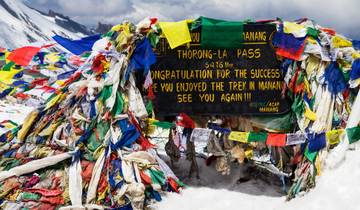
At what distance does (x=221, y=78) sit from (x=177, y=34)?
1.02 metres

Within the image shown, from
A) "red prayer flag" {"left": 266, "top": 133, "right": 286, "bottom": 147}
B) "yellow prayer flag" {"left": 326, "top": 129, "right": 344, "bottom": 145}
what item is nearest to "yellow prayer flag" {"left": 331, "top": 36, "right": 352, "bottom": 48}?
"yellow prayer flag" {"left": 326, "top": 129, "right": 344, "bottom": 145}

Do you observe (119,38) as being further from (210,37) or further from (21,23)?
(21,23)

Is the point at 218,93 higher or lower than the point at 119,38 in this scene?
lower

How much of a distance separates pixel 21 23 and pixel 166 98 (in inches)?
5813

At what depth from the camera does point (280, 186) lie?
8.58 m

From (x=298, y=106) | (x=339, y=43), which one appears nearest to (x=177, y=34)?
(x=298, y=106)

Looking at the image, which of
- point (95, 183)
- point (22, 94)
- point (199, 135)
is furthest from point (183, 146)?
point (22, 94)

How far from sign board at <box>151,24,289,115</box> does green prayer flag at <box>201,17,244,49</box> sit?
86 millimetres

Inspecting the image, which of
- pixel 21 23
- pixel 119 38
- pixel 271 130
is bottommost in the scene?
pixel 21 23

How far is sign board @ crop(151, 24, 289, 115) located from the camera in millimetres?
8039

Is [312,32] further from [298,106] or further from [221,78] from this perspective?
[221,78]

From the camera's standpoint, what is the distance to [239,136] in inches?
320

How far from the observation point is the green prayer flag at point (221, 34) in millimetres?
7941

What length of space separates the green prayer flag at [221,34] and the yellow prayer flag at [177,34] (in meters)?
0.27
